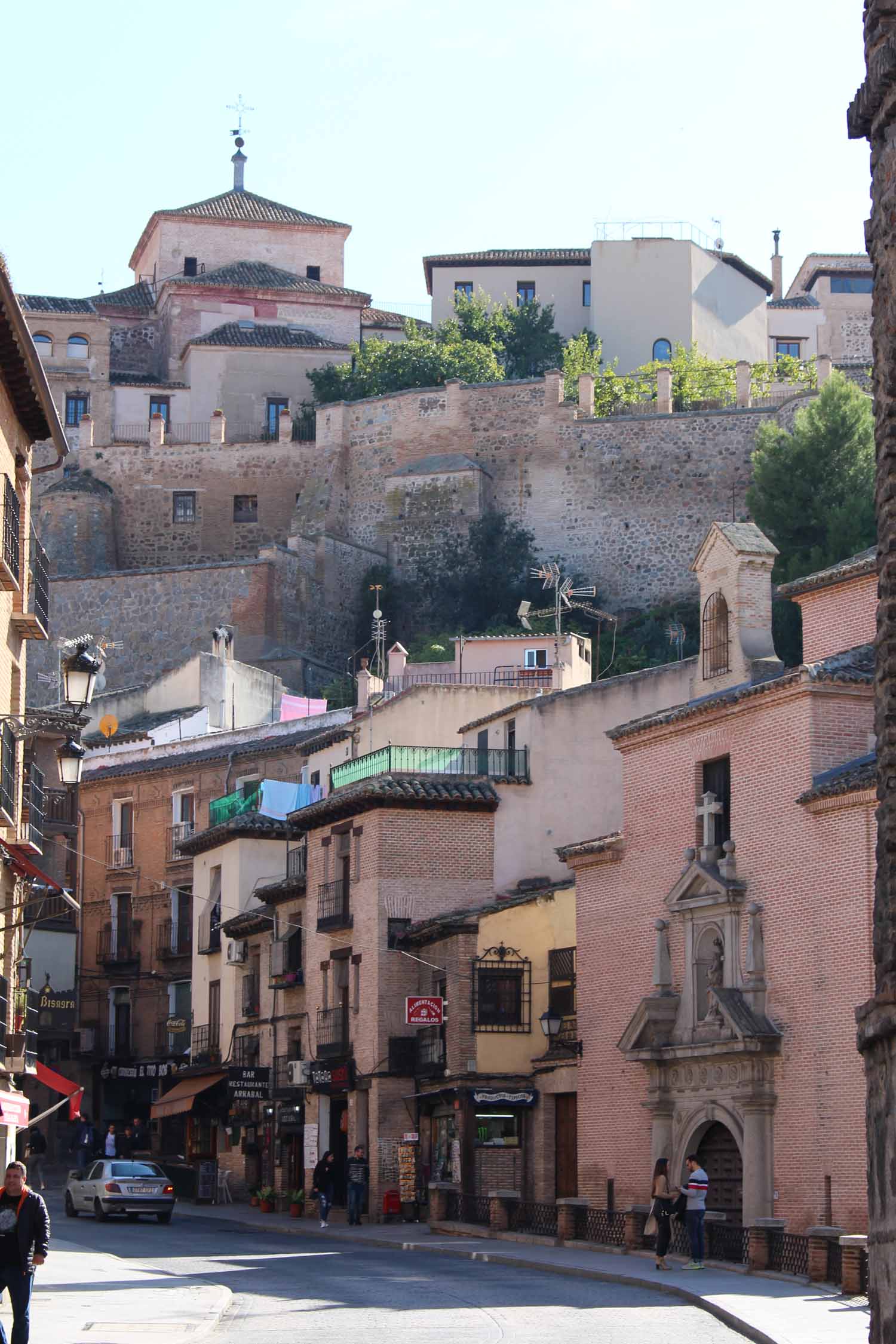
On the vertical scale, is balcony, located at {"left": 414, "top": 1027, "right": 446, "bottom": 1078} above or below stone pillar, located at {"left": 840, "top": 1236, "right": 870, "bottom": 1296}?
above

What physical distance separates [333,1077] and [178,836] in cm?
1477

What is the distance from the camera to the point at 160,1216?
35500mm

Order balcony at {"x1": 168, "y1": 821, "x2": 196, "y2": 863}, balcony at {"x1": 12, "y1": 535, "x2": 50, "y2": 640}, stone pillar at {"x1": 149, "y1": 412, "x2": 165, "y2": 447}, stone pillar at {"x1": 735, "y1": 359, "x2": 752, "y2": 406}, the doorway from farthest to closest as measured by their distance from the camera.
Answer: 1. stone pillar at {"x1": 149, "y1": 412, "x2": 165, "y2": 447}
2. stone pillar at {"x1": 735, "y1": 359, "x2": 752, "y2": 406}
3. balcony at {"x1": 168, "y1": 821, "x2": 196, "y2": 863}
4. the doorway
5. balcony at {"x1": 12, "y1": 535, "x2": 50, "y2": 640}

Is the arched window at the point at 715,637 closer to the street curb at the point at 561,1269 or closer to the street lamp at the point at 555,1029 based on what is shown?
the street lamp at the point at 555,1029

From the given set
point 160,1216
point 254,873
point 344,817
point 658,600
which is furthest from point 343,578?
point 160,1216

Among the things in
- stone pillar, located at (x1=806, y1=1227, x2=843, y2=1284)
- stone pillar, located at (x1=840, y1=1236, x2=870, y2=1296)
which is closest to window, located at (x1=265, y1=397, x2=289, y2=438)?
stone pillar, located at (x1=806, y1=1227, x2=843, y2=1284)

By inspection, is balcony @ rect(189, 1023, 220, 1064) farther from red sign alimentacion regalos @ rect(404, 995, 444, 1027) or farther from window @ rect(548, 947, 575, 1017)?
window @ rect(548, 947, 575, 1017)

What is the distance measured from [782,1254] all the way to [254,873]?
24.5 meters

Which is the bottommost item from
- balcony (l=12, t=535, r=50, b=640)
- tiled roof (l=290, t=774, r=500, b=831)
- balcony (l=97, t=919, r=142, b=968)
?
balcony (l=97, t=919, r=142, b=968)

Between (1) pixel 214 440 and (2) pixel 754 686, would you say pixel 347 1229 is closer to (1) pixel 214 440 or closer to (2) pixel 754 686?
(2) pixel 754 686

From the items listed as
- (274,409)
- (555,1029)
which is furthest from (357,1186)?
(274,409)

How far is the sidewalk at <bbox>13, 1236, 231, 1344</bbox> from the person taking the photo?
18031mm

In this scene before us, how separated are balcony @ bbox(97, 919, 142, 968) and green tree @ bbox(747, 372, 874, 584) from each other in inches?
836

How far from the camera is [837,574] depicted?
31.1m
